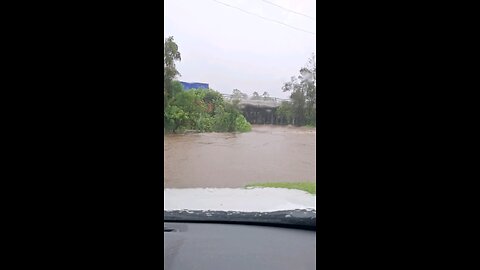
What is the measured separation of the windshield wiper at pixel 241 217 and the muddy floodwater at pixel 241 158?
0.20 m

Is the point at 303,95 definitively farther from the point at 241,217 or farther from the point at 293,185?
the point at 241,217

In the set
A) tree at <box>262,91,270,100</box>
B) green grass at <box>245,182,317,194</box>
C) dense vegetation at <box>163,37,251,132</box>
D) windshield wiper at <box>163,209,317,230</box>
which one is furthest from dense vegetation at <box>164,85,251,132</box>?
windshield wiper at <box>163,209,317,230</box>

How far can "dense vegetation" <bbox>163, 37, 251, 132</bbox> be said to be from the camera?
2.19 meters

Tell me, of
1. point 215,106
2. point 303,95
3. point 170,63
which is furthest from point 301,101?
point 170,63

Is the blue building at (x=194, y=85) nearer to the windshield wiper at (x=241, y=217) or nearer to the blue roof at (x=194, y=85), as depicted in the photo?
the blue roof at (x=194, y=85)

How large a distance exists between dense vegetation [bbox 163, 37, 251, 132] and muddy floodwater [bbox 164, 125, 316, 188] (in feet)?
0.20

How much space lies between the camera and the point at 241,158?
8.86 feet

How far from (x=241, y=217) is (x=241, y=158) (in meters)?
0.39

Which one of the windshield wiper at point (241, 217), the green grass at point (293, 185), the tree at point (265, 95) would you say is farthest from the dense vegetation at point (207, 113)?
the windshield wiper at point (241, 217)
